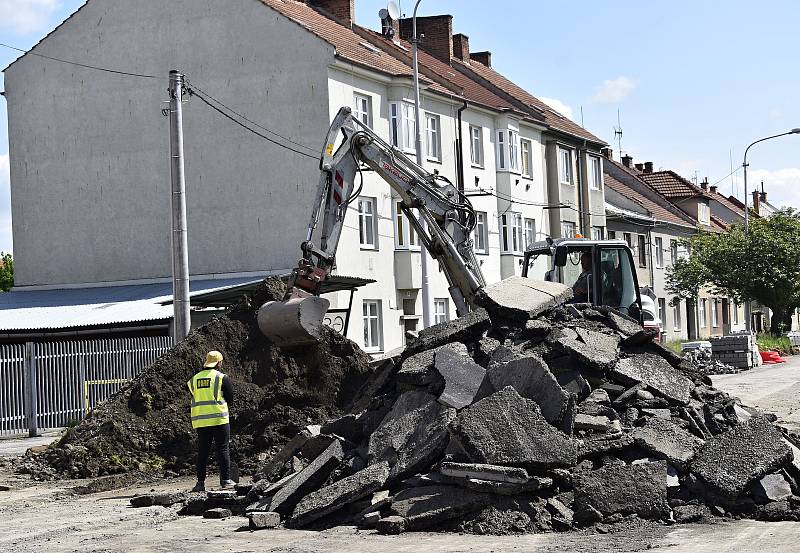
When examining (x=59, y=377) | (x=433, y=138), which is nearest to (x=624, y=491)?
(x=59, y=377)

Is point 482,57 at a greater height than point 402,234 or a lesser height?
greater

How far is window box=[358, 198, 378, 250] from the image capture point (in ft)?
112

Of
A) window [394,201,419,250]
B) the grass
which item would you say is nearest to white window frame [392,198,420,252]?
window [394,201,419,250]

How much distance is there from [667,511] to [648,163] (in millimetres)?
69146

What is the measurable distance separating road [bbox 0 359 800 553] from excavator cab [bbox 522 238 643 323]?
30.7 ft

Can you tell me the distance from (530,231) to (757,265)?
1321 centimetres

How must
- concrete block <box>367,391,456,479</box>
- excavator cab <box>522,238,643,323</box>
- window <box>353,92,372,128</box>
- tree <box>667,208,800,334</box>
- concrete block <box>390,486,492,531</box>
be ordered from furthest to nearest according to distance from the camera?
1. tree <box>667,208,800,334</box>
2. window <box>353,92,372,128</box>
3. excavator cab <box>522,238,643,323</box>
4. concrete block <box>367,391,456,479</box>
5. concrete block <box>390,486,492,531</box>

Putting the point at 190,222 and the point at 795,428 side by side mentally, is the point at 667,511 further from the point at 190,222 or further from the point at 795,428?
the point at 190,222

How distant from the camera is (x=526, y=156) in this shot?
46.4 m

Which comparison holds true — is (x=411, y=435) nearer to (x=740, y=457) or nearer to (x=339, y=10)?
(x=740, y=457)

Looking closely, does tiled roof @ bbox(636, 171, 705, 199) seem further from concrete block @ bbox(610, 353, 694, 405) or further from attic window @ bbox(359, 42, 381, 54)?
concrete block @ bbox(610, 353, 694, 405)

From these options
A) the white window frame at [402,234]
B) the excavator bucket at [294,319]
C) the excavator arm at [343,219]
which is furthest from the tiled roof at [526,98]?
the excavator bucket at [294,319]

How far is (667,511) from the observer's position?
10.9 m

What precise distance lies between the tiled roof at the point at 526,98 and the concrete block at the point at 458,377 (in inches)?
1404
